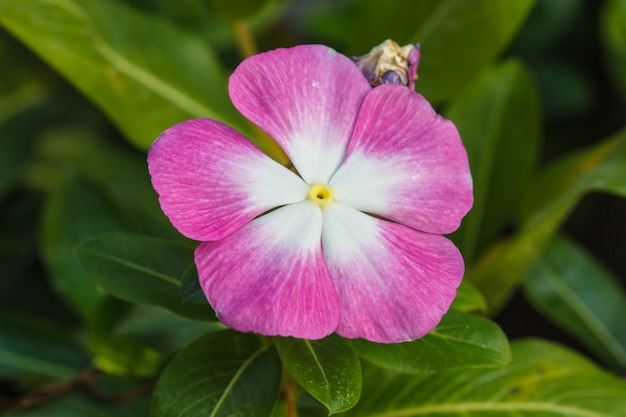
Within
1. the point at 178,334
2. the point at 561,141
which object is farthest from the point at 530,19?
the point at 178,334

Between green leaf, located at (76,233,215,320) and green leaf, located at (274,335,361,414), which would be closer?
green leaf, located at (274,335,361,414)

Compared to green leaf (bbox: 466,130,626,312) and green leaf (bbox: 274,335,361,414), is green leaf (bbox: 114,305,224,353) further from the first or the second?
green leaf (bbox: 466,130,626,312)

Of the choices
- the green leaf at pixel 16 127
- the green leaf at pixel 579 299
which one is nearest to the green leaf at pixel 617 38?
the green leaf at pixel 579 299

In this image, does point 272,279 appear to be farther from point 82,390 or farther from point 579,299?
point 579,299

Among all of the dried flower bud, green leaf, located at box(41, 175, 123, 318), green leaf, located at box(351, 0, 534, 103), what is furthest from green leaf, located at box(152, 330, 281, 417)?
green leaf, located at box(351, 0, 534, 103)

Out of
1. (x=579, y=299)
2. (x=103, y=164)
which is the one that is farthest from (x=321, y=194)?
(x=103, y=164)

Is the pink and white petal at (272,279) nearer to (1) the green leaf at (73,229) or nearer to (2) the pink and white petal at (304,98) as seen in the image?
(2) the pink and white petal at (304,98)
